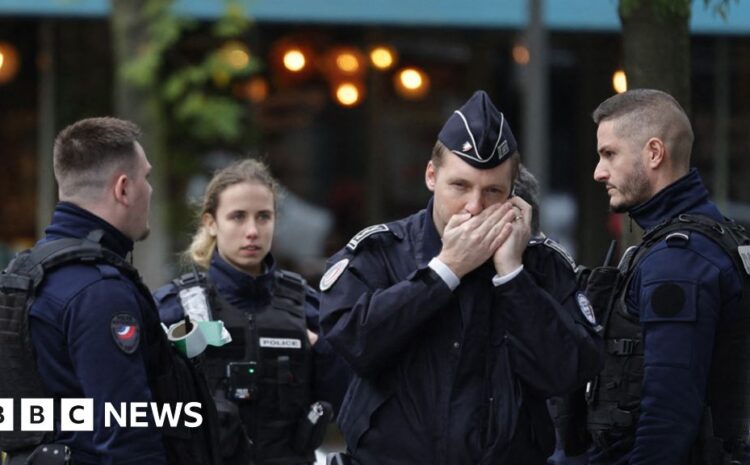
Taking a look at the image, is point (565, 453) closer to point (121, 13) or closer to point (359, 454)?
point (359, 454)

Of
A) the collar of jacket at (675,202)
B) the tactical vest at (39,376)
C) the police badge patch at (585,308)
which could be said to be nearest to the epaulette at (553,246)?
the police badge patch at (585,308)

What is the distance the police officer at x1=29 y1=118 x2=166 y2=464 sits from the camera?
3801 mm

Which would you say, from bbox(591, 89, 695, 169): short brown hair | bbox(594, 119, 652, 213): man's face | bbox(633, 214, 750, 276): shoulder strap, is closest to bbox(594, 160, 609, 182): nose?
bbox(594, 119, 652, 213): man's face

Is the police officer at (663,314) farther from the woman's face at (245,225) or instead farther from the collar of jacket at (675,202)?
the woman's face at (245,225)

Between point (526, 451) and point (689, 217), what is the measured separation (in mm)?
997

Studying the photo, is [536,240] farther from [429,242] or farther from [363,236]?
[363,236]

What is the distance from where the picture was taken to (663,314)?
4199mm

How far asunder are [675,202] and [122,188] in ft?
5.91

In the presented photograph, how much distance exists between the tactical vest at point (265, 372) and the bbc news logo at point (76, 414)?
1.38 m

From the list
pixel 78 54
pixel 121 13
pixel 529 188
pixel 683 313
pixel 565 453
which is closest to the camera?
pixel 683 313

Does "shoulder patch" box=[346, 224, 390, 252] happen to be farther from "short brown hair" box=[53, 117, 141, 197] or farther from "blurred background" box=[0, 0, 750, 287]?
"blurred background" box=[0, 0, 750, 287]

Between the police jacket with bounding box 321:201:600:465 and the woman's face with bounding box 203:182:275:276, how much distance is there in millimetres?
1687

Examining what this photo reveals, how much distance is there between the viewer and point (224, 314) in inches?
220

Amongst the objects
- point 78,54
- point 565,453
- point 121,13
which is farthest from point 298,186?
point 565,453
